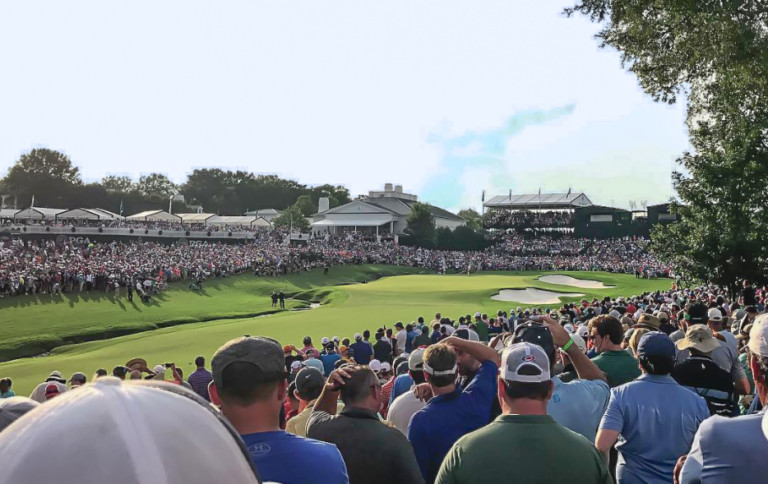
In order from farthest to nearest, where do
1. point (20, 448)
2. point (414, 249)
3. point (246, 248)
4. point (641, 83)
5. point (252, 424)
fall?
point (414, 249), point (246, 248), point (641, 83), point (252, 424), point (20, 448)

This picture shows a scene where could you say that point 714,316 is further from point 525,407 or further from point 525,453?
point 525,453

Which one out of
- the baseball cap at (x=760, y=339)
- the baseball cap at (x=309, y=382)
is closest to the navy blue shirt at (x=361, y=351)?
the baseball cap at (x=309, y=382)

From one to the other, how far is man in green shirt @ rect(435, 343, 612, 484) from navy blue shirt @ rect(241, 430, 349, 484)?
1.89 ft

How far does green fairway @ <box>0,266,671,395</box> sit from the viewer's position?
22.9 metres

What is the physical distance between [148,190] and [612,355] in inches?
5312

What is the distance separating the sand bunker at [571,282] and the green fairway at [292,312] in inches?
38.6

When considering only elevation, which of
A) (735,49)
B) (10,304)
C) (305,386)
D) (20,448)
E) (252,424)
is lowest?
(10,304)

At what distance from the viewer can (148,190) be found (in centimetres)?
13012

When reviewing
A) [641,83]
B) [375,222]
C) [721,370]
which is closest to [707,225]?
[641,83]

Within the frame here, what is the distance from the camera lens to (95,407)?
3.83 feet

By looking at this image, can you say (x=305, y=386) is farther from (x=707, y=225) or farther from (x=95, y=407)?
(x=707, y=225)

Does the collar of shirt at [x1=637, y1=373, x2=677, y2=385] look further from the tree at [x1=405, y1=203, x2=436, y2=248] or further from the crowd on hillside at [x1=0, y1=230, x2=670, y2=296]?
the tree at [x1=405, y1=203, x2=436, y2=248]

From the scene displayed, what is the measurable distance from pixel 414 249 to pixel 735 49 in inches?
2387

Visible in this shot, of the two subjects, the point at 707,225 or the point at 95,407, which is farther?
the point at 707,225
